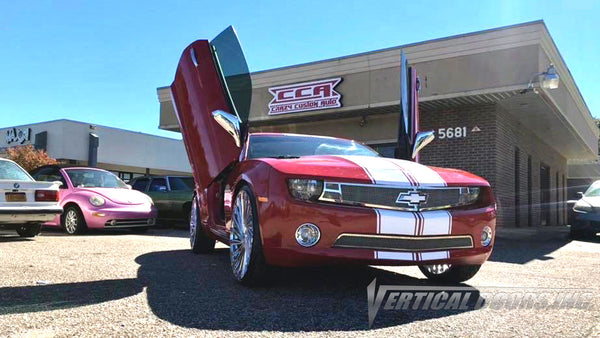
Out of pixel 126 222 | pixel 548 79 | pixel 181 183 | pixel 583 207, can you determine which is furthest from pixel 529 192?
pixel 126 222

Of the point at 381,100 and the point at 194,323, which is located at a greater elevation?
the point at 381,100

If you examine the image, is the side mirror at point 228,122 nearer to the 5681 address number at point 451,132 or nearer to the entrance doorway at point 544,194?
the 5681 address number at point 451,132

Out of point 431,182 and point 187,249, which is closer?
point 431,182

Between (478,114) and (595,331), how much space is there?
29.2 feet

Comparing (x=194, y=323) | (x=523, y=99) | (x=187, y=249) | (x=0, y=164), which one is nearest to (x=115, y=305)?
(x=194, y=323)

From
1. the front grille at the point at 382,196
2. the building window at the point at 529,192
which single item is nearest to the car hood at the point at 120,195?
the front grille at the point at 382,196

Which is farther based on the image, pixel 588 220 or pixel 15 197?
pixel 588 220

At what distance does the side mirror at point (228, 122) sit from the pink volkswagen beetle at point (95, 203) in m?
5.83

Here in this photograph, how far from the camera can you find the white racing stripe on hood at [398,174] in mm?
3656

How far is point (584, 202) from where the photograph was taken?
35.5ft

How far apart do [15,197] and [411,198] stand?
666 cm

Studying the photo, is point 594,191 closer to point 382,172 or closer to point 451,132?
point 451,132

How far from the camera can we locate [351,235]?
3.47 meters

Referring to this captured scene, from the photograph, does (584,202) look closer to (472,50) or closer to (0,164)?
(472,50)
